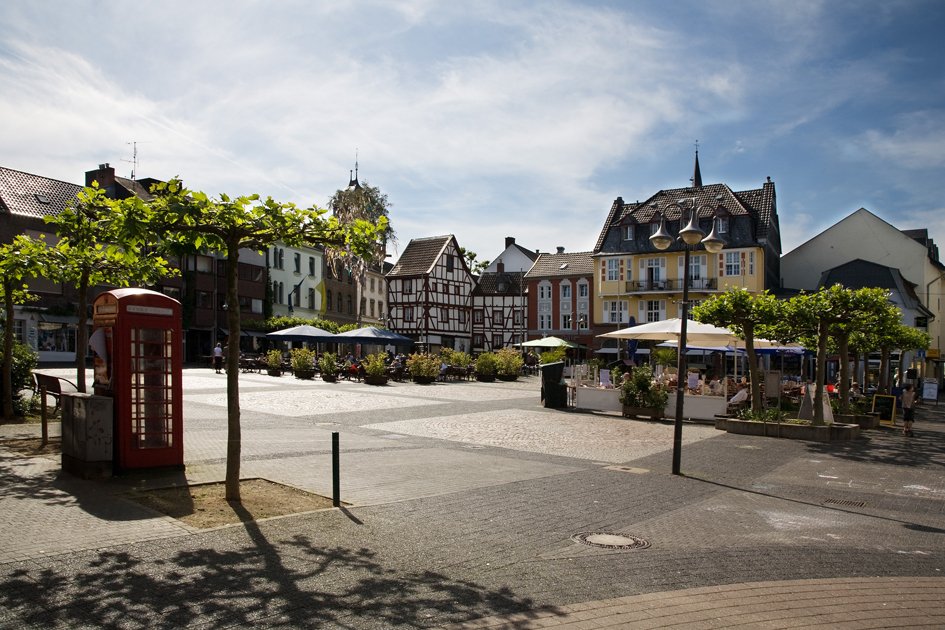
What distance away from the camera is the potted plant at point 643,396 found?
67.5 ft

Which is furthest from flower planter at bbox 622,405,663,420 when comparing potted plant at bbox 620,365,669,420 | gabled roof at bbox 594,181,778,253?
gabled roof at bbox 594,181,778,253

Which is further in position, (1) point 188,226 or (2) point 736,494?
(2) point 736,494

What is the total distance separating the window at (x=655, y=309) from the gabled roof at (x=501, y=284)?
53.3 ft

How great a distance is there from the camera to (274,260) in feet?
208

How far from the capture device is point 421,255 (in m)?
71.4

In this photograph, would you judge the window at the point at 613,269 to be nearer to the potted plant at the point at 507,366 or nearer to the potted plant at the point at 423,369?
the potted plant at the point at 507,366

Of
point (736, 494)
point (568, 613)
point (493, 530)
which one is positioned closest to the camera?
point (568, 613)

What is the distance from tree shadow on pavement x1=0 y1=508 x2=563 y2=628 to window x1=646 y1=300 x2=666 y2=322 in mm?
54710

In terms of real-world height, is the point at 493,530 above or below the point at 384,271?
below

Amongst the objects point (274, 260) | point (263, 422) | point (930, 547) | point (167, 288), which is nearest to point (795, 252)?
point (274, 260)

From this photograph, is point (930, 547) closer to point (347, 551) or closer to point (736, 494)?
point (736, 494)

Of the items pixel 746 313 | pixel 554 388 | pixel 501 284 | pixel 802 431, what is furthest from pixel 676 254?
pixel 802 431

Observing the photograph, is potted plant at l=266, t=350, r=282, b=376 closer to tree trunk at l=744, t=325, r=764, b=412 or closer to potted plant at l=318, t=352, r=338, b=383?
potted plant at l=318, t=352, r=338, b=383

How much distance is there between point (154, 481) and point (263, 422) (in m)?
7.67
